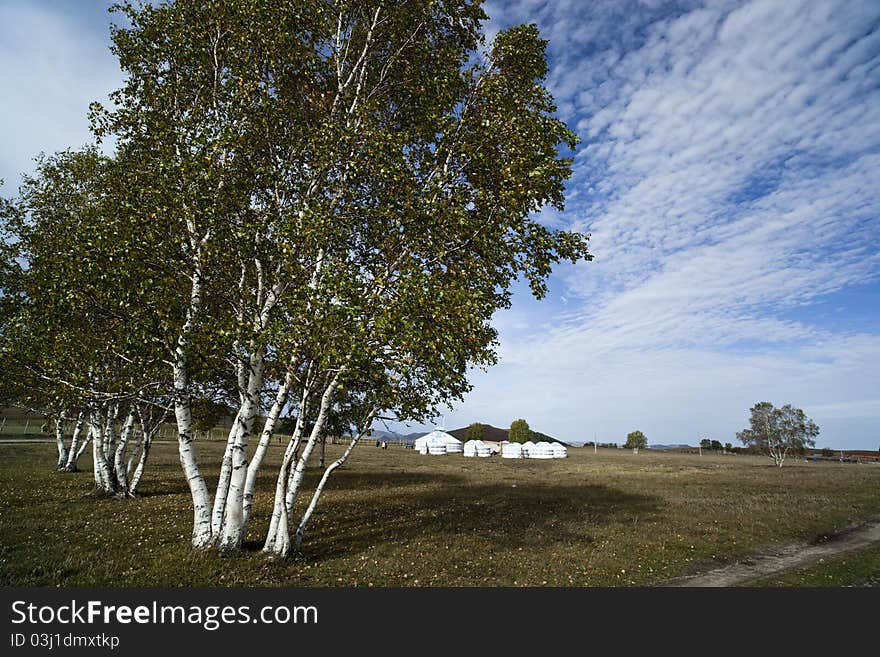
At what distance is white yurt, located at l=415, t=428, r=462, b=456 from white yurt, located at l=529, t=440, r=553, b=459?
846 inches

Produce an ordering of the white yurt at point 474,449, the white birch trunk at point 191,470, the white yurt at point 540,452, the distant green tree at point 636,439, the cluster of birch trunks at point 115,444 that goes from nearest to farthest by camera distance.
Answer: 1. the white birch trunk at point 191,470
2. the cluster of birch trunks at point 115,444
3. the white yurt at point 540,452
4. the white yurt at point 474,449
5. the distant green tree at point 636,439

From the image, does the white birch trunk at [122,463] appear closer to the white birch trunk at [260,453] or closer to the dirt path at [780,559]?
the white birch trunk at [260,453]

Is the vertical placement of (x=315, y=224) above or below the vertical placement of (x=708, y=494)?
above

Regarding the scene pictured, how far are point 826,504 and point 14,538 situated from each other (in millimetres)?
48512

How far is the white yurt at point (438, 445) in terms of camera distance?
114125mm

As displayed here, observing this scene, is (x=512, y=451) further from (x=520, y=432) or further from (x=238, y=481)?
(x=238, y=481)

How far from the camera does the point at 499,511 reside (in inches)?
1081

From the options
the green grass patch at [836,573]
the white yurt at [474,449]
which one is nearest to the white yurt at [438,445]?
the white yurt at [474,449]

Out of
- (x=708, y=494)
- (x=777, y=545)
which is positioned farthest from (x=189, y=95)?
(x=708, y=494)

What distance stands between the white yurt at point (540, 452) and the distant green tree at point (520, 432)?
1688cm

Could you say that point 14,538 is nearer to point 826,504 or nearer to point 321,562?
point 321,562

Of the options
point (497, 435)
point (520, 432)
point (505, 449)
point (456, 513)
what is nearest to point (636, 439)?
point (497, 435)

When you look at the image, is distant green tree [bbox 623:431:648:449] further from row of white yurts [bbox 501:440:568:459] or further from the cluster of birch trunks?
the cluster of birch trunks

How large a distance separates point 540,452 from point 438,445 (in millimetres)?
26262
